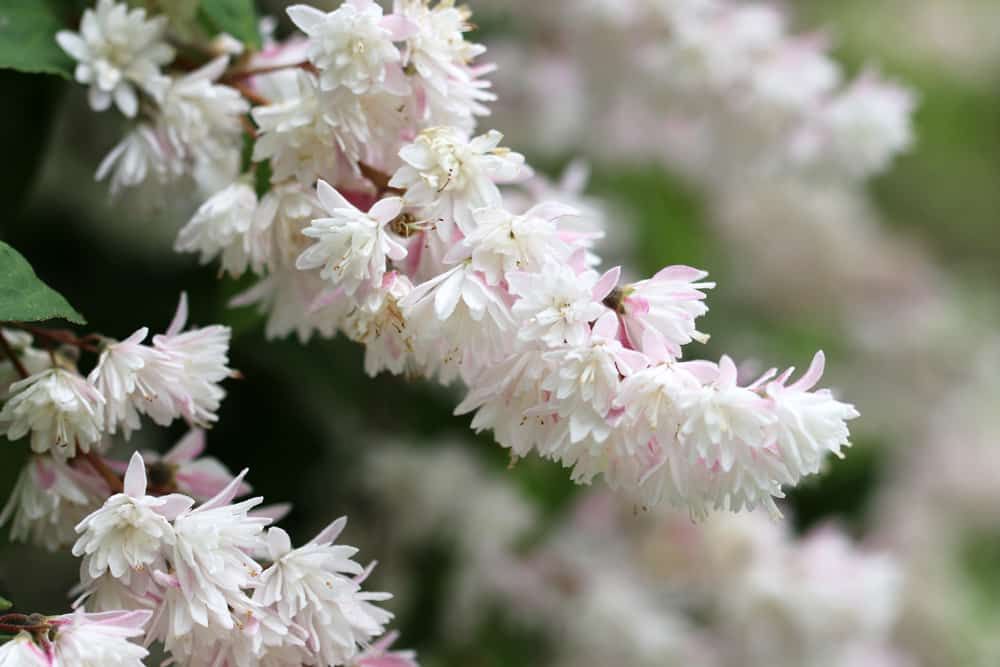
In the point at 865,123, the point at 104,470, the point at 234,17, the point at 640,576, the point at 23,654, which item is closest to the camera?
the point at 23,654

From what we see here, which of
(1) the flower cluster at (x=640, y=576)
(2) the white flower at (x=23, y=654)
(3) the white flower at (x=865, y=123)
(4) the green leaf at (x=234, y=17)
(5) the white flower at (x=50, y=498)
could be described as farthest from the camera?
(1) the flower cluster at (x=640, y=576)

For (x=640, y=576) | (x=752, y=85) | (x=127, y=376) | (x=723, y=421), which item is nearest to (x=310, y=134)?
(x=127, y=376)

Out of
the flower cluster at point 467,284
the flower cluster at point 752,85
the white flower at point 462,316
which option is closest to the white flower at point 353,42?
the flower cluster at point 467,284

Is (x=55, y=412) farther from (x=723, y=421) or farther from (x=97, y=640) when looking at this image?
(x=723, y=421)

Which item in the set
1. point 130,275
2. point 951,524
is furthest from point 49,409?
point 951,524

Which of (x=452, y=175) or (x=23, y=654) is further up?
(x=452, y=175)

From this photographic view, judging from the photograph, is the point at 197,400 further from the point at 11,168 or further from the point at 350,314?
the point at 11,168

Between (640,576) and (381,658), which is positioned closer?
(381,658)

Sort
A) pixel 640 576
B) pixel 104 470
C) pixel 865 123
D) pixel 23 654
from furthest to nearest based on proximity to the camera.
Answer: pixel 640 576, pixel 865 123, pixel 104 470, pixel 23 654

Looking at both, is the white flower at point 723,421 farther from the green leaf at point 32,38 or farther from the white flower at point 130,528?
the green leaf at point 32,38
